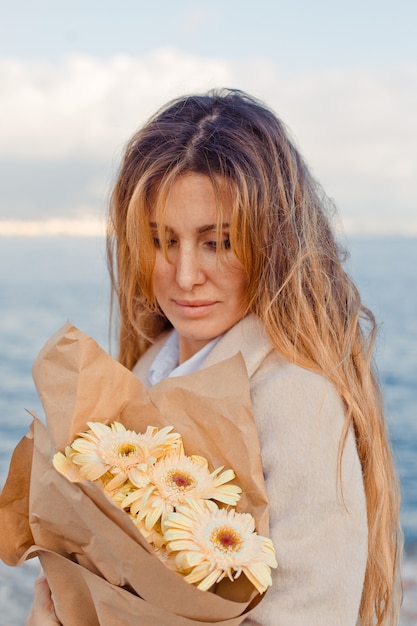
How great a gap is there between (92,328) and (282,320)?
471 inches

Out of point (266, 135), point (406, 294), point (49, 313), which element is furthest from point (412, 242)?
point (266, 135)

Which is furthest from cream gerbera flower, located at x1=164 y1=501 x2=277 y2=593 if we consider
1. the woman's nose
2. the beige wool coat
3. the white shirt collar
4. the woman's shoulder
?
the white shirt collar

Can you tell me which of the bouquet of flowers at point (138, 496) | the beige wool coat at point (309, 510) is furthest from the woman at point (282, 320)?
the bouquet of flowers at point (138, 496)

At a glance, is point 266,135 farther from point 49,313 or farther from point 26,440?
point 49,313

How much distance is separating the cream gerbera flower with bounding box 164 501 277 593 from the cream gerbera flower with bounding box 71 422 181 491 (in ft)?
0.36

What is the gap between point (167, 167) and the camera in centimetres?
176

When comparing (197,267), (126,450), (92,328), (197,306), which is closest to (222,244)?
(197,267)

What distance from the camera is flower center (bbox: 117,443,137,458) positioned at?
1273 millimetres

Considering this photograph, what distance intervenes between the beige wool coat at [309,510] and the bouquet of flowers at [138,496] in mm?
154

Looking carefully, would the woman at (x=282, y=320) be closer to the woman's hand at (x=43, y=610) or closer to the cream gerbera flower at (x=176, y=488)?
the woman's hand at (x=43, y=610)

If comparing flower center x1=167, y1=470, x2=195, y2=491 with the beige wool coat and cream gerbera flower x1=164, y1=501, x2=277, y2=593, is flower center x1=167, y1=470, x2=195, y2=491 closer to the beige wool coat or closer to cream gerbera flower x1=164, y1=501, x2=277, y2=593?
cream gerbera flower x1=164, y1=501, x2=277, y2=593

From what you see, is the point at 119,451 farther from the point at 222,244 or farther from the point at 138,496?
the point at 222,244

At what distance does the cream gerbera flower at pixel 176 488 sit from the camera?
3.98 feet

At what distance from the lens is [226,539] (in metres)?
1.17
